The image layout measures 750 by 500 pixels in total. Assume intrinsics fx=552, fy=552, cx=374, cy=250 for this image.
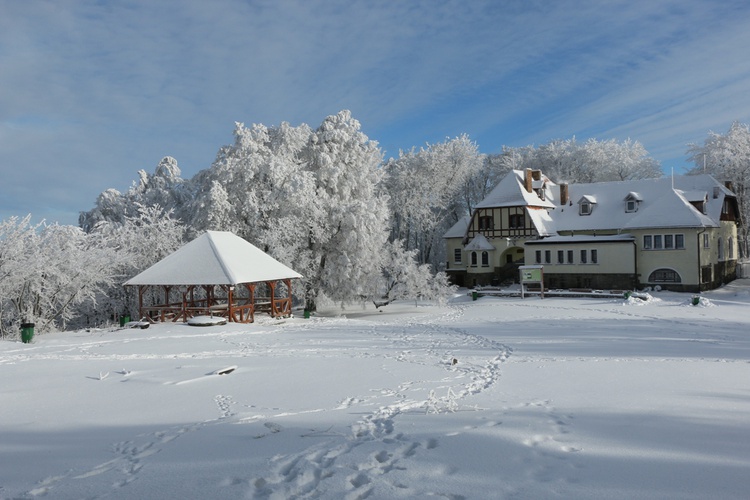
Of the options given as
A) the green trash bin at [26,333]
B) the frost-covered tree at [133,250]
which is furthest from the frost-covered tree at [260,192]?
the green trash bin at [26,333]

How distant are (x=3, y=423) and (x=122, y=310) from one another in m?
28.0

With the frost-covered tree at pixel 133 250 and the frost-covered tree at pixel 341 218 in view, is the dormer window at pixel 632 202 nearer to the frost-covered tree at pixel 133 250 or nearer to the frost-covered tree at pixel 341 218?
the frost-covered tree at pixel 341 218

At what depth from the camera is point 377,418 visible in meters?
8.64

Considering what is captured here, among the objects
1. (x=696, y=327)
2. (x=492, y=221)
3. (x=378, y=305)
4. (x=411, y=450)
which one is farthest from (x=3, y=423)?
(x=492, y=221)

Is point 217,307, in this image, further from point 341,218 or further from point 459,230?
point 459,230

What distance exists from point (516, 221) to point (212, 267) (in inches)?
1113

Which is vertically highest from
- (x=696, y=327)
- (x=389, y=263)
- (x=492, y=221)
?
(x=492, y=221)

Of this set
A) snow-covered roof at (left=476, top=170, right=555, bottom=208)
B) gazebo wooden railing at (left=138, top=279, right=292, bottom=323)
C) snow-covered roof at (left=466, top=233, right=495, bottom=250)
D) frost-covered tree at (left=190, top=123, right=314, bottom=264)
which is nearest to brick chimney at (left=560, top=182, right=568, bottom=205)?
snow-covered roof at (left=476, top=170, right=555, bottom=208)

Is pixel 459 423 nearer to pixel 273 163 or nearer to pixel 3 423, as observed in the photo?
pixel 3 423

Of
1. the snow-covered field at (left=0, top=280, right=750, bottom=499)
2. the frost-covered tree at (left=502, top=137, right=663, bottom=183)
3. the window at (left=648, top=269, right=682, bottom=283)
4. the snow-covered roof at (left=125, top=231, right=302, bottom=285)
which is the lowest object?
the snow-covered field at (left=0, top=280, right=750, bottom=499)

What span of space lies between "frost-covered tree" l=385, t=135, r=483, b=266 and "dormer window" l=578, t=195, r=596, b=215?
14860 mm

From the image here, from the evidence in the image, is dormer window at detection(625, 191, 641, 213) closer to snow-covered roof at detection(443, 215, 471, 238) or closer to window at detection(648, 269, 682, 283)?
window at detection(648, 269, 682, 283)

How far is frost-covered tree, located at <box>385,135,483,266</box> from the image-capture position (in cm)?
5528

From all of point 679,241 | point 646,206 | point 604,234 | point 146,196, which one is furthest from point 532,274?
point 146,196
